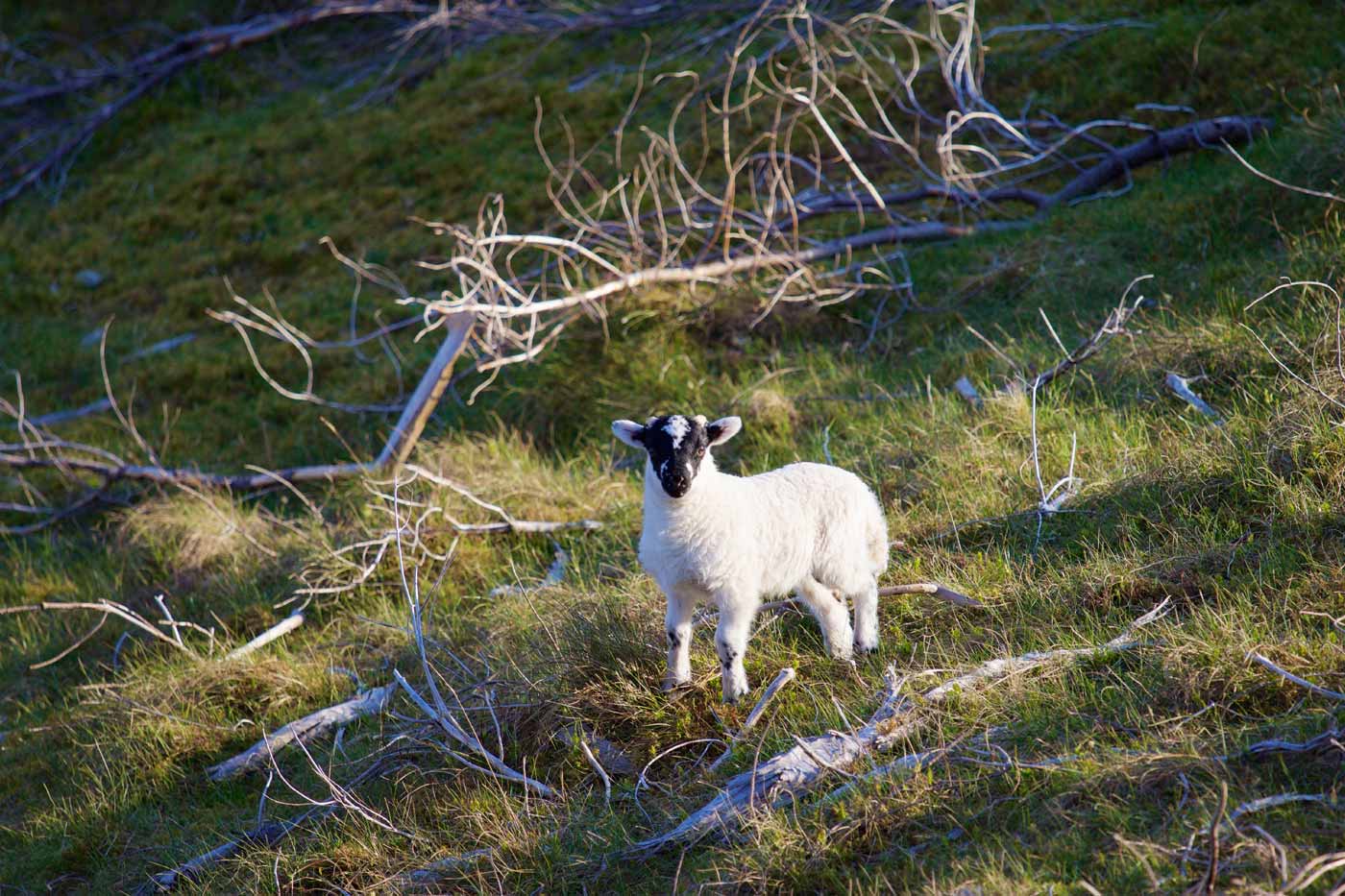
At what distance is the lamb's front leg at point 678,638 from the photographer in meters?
4.29

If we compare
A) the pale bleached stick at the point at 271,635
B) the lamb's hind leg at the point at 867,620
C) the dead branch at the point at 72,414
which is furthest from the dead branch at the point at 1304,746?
the dead branch at the point at 72,414

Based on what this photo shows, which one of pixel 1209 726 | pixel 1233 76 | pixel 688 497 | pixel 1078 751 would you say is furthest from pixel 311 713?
pixel 1233 76

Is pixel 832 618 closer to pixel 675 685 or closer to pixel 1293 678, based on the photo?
pixel 675 685

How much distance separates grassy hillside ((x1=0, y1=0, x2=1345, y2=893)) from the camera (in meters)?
3.65

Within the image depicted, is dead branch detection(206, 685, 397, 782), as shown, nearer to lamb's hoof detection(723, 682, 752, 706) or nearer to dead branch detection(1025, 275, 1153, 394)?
lamb's hoof detection(723, 682, 752, 706)

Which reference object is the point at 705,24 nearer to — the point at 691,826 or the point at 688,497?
the point at 688,497

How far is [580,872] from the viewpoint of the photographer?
3.88 metres

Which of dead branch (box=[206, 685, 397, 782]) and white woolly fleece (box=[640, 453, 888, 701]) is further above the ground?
white woolly fleece (box=[640, 453, 888, 701])

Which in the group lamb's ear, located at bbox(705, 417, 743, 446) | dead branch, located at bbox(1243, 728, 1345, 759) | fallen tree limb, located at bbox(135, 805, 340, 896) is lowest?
fallen tree limb, located at bbox(135, 805, 340, 896)

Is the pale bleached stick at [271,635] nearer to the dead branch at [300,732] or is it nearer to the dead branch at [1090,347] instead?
the dead branch at [300,732]

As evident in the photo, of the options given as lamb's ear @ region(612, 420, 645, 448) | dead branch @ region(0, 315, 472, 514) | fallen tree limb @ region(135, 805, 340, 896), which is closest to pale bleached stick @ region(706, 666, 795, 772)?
lamb's ear @ region(612, 420, 645, 448)

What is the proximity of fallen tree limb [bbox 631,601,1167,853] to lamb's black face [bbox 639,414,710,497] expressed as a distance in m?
0.98

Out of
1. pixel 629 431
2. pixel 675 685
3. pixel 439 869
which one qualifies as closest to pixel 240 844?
pixel 439 869

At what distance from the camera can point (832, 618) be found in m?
4.56
